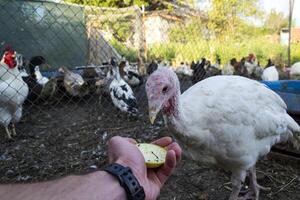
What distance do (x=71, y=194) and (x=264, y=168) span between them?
2700 mm

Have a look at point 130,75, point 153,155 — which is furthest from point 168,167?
point 130,75

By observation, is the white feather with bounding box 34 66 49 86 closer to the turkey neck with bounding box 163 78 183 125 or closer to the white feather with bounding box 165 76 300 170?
the white feather with bounding box 165 76 300 170

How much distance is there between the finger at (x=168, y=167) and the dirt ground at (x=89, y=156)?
4.21 feet

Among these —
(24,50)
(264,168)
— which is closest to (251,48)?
(24,50)

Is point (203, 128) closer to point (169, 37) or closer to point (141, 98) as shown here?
point (141, 98)

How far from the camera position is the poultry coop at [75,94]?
11.0 ft

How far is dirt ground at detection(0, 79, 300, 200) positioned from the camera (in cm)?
305

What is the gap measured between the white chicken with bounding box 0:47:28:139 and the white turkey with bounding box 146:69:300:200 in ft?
10.2

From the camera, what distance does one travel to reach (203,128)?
228 cm

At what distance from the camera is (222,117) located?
7.68 feet

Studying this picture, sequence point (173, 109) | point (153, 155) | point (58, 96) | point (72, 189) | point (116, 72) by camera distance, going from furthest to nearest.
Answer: point (58, 96)
point (116, 72)
point (173, 109)
point (153, 155)
point (72, 189)

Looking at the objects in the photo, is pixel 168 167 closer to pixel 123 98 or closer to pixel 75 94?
pixel 123 98

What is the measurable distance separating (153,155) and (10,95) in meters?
3.77

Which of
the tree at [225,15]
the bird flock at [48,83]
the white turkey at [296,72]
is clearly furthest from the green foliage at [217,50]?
the white turkey at [296,72]
